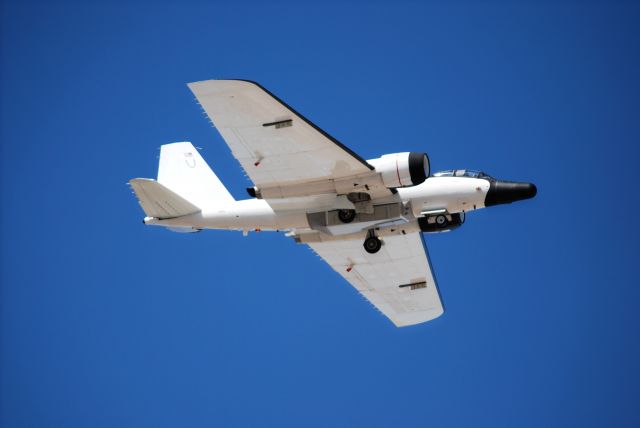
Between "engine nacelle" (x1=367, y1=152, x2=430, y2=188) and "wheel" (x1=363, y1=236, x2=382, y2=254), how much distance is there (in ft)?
12.4

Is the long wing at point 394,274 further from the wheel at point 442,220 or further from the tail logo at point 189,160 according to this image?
the tail logo at point 189,160

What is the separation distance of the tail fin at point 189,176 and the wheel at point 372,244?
242 inches

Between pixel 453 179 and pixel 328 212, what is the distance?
16.5 feet

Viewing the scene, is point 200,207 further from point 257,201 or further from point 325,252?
point 325,252

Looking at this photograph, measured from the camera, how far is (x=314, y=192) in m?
35.2

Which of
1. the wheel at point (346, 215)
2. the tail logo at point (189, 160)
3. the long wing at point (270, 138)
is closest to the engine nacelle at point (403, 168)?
the long wing at point (270, 138)

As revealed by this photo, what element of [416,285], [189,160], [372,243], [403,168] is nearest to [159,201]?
[189,160]

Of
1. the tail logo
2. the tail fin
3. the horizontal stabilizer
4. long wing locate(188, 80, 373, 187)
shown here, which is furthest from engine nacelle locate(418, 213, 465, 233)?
the tail logo

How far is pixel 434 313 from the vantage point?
4294 cm

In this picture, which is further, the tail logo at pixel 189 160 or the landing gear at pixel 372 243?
the tail logo at pixel 189 160

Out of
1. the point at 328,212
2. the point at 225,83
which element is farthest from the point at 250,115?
the point at 328,212

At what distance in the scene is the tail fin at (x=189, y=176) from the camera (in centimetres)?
3947

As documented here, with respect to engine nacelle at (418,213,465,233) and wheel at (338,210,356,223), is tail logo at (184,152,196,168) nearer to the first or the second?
wheel at (338,210,356,223)

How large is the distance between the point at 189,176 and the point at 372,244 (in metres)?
9.05
